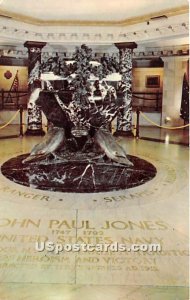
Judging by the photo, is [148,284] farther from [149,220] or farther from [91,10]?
[91,10]

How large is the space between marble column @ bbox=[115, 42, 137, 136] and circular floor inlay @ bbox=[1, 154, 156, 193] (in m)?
4.54

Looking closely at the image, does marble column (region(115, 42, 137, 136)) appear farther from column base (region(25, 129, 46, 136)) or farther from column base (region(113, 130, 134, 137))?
column base (region(25, 129, 46, 136))

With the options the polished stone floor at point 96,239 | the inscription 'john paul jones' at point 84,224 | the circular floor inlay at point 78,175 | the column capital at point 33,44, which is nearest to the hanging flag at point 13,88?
the column capital at point 33,44

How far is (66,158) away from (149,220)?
2724 millimetres

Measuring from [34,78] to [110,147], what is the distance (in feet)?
17.7

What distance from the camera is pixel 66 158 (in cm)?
684

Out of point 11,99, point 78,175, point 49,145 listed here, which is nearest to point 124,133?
point 49,145

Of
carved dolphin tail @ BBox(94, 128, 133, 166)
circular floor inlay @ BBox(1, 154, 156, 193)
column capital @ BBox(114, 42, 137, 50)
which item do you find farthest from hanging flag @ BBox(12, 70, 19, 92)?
carved dolphin tail @ BBox(94, 128, 133, 166)

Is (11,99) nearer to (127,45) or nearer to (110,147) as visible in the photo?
(127,45)

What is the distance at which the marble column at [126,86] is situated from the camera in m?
11.2

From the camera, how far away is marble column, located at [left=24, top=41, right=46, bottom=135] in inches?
434

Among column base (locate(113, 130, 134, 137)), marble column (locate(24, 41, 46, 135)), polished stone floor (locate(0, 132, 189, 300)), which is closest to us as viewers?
polished stone floor (locate(0, 132, 189, 300))

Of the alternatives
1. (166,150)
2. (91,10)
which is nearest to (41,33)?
(91,10)

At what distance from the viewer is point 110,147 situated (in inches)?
273
